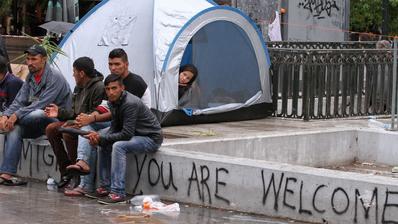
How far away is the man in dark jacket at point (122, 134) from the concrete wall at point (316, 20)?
14.9m

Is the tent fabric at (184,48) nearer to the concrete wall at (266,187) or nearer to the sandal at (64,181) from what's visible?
the sandal at (64,181)

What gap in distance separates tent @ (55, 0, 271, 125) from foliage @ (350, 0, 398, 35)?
60.5 ft

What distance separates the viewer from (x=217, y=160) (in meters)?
9.32

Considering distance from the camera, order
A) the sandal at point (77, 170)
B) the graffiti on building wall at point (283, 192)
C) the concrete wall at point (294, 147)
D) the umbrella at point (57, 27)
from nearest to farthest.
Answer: the graffiti on building wall at point (283, 192), the sandal at point (77, 170), the concrete wall at point (294, 147), the umbrella at point (57, 27)

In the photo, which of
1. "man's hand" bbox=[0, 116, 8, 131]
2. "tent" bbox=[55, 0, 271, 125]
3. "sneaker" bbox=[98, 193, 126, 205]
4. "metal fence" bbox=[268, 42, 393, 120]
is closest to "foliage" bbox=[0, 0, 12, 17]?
"tent" bbox=[55, 0, 271, 125]

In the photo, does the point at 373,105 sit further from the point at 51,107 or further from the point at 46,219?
the point at 46,219

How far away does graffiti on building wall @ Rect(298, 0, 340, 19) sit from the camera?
25.4m

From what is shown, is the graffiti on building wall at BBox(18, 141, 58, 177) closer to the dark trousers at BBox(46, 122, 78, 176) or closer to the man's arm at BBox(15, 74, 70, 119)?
the dark trousers at BBox(46, 122, 78, 176)

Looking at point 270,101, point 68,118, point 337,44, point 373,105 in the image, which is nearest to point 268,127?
point 270,101

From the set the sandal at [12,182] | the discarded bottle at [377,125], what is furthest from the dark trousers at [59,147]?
the discarded bottle at [377,125]

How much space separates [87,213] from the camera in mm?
9062

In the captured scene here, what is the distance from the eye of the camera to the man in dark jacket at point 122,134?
9547 millimetres

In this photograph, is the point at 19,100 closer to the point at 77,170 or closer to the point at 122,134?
the point at 77,170

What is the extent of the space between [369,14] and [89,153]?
81.1 feet
